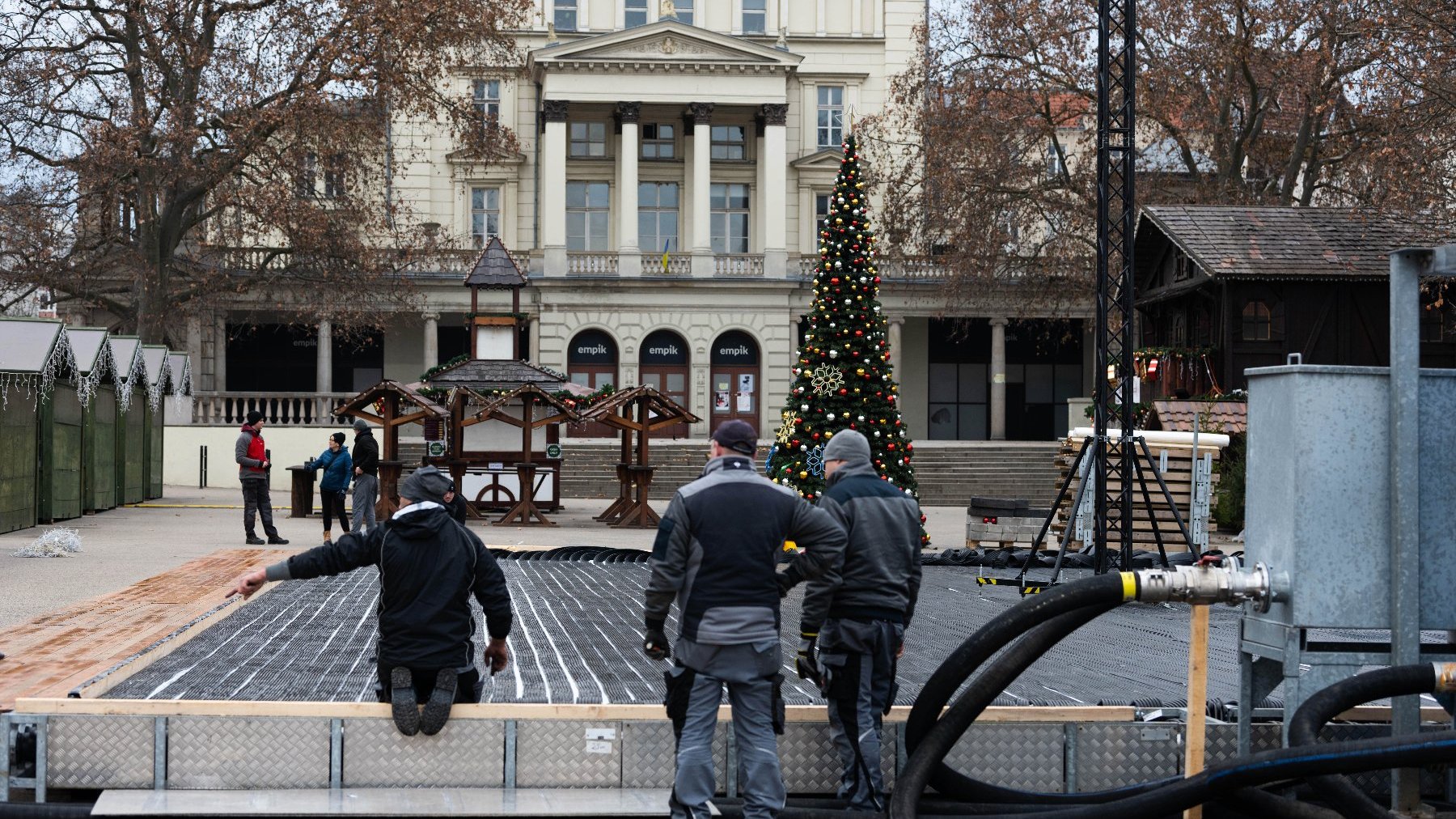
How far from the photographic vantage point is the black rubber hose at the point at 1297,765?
21.0 ft

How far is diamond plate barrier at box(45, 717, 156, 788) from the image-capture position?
745 centimetres

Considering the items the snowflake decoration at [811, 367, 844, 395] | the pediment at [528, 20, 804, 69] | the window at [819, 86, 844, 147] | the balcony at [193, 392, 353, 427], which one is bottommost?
the balcony at [193, 392, 353, 427]

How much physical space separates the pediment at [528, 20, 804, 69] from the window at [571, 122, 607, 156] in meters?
3.34

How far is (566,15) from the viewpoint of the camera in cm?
5575

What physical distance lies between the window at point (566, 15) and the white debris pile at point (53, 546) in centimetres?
3828

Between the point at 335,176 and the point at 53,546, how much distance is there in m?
19.7

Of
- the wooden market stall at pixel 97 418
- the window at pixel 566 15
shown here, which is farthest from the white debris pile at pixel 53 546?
the window at pixel 566 15

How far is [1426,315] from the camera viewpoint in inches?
1409

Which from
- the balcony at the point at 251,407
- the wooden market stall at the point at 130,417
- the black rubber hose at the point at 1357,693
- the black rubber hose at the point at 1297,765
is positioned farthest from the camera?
the balcony at the point at 251,407

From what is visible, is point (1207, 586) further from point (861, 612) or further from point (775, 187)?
point (775, 187)

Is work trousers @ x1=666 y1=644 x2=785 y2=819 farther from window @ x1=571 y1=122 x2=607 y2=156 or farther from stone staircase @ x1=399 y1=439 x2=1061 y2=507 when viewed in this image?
window @ x1=571 y1=122 x2=607 y2=156

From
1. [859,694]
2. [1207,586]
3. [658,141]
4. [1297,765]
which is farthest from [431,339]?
[1297,765]

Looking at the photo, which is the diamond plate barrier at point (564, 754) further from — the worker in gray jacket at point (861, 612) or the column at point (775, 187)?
the column at point (775, 187)

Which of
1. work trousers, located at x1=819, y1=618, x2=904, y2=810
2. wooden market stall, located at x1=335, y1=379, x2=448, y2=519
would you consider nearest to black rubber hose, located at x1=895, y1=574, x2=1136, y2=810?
work trousers, located at x1=819, y1=618, x2=904, y2=810
